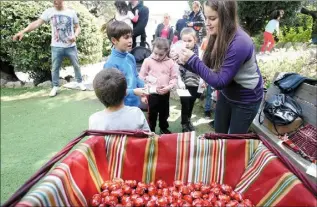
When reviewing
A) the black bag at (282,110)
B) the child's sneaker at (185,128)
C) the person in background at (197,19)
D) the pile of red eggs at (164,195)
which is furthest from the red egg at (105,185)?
the person in background at (197,19)

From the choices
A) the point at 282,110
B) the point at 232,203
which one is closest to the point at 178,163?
the point at 232,203

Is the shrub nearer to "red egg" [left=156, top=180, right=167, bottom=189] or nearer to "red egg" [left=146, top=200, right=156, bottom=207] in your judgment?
"red egg" [left=156, top=180, right=167, bottom=189]

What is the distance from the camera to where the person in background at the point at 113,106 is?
1563 millimetres

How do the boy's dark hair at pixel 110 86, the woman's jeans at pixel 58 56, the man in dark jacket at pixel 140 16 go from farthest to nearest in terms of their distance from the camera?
the man in dark jacket at pixel 140 16, the woman's jeans at pixel 58 56, the boy's dark hair at pixel 110 86

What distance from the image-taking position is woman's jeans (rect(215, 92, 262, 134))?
1795 mm

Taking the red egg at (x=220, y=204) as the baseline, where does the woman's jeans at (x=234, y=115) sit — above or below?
above

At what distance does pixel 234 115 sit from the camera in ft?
6.04

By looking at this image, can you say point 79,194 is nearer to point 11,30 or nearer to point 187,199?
point 187,199

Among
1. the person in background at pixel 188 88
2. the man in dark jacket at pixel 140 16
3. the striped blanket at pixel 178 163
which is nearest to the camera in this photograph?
the striped blanket at pixel 178 163

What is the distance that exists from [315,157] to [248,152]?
98 centimetres

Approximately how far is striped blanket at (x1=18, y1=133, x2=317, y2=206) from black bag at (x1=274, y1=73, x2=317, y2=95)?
135 cm

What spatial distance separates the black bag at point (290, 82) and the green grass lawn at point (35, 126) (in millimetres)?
1019

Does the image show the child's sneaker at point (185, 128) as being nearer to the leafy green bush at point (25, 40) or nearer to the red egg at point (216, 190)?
the red egg at point (216, 190)

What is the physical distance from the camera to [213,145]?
1.47 m
